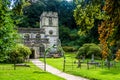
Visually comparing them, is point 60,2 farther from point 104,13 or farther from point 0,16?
point 104,13

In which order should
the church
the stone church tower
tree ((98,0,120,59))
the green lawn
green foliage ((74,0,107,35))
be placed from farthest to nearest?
1. the stone church tower
2. the church
3. the green lawn
4. green foliage ((74,0,107,35))
5. tree ((98,0,120,59))

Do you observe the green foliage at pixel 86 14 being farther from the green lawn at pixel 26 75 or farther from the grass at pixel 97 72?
the green lawn at pixel 26 75

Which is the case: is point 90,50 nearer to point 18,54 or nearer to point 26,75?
point 18,54

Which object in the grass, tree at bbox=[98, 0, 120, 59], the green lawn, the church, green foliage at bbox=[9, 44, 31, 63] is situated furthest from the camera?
the church

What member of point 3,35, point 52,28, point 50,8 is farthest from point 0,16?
point 50,8

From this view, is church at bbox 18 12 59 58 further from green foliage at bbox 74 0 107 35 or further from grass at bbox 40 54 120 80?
green foliage at bbox 74 0 107 35

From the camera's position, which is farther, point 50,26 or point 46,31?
point 50,26

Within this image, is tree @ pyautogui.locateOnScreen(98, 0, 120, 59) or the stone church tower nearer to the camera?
tree @ pyautogui.locateOnScreen(98, 0, 120, 59)

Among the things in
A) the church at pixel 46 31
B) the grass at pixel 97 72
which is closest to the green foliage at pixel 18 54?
the grass at pixel 97 72

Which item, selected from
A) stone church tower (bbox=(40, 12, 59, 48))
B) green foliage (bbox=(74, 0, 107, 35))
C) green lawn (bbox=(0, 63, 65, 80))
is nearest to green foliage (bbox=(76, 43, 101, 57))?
stone church tower (bbox=(40, 12, 59, 48))

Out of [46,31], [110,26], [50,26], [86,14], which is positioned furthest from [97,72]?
[50,26]

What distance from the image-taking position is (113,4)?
492 inches

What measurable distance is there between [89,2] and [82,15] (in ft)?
2.04

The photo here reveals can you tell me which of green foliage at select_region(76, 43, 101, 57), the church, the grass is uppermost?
the church
